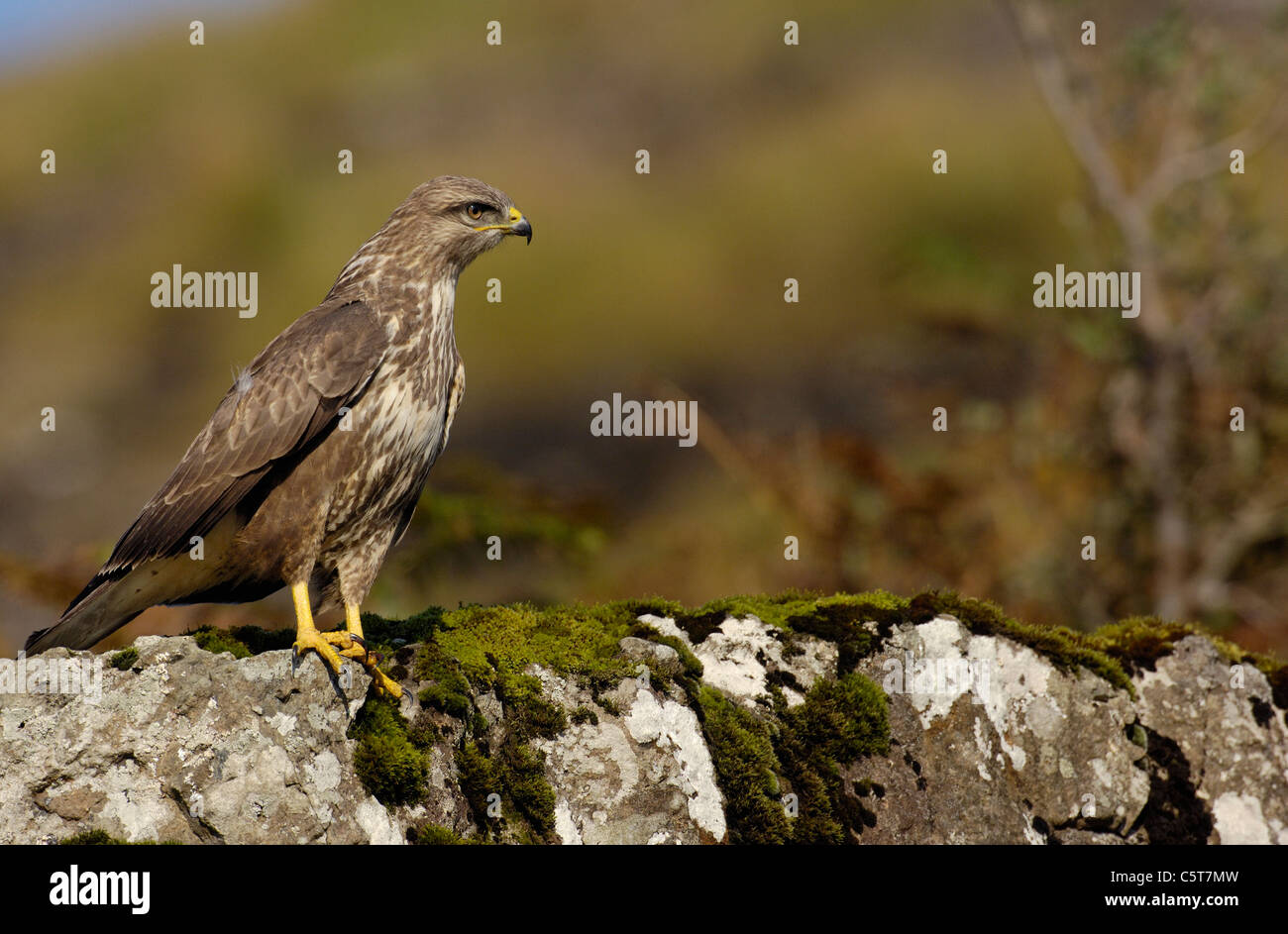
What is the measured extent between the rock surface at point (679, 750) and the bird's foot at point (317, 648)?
51 mm

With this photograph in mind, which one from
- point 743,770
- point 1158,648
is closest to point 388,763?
point 743,770

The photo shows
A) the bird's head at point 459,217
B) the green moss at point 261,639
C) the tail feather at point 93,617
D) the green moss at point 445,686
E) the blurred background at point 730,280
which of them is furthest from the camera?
the blurred background at point 730,280

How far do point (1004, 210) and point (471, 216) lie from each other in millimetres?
30487

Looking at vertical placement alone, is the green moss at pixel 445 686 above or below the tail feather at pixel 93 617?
below

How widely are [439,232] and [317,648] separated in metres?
2.41

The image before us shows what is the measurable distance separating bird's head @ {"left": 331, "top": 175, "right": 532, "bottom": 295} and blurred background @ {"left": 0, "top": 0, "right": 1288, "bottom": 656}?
89 centimetres

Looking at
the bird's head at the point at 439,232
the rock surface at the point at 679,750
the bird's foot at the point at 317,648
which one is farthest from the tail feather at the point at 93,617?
the bird's head at the point at 439,232

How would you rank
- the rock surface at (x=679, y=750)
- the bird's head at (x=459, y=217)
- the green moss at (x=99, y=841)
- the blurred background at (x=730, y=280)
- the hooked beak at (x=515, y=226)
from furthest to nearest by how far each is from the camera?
the blurred background at (x=730, y=280) → the hooked beak at (x=515, y=226) → the bird's head at (x=459, y=217) → the rock surface at (x=679, y=750) → the green moss at (x=99, y=841)

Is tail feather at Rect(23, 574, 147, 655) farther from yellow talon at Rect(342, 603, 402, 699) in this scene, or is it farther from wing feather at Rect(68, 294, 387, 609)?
yellow talon at Rect(342, 603, 402, 699)

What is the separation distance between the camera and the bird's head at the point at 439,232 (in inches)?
228

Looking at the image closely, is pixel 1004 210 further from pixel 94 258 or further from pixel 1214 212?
pixel 94 258

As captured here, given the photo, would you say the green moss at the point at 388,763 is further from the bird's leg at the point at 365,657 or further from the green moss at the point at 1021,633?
the green moss at the point at 1021,633

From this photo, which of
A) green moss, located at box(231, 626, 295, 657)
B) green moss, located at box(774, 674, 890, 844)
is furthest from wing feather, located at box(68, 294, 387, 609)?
green moss, located at box(774, 674, 890, 844)

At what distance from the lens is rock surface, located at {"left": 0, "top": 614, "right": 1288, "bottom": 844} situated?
13.0ft
